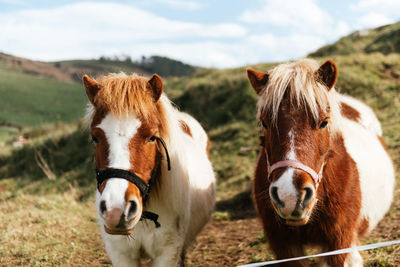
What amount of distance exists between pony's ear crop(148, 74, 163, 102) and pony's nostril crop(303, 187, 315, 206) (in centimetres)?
129

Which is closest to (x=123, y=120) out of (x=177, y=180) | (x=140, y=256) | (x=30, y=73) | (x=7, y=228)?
(x=177, y=180)

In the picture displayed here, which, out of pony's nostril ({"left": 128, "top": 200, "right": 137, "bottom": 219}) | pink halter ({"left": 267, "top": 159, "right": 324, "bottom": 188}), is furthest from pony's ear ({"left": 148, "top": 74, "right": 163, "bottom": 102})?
pink halter ({"left": 267, "top": 159, "right": 324, "bottom": 188})

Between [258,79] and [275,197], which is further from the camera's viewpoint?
[258,79]

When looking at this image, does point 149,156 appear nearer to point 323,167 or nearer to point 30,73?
point 323,167

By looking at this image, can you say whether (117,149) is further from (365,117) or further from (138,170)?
(365,117)

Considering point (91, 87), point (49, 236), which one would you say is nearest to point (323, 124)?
point (91, 87)

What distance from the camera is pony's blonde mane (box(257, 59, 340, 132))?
2.35 meters

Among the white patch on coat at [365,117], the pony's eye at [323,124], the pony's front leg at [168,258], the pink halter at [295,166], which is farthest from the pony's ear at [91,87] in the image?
the white patch on coat at [365,117]

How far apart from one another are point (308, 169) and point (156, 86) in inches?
50.3

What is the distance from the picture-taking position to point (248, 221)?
19.2 feet

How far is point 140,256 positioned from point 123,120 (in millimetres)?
1206

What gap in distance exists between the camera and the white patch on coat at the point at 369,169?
9.86 ft

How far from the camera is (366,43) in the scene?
72.8 feet

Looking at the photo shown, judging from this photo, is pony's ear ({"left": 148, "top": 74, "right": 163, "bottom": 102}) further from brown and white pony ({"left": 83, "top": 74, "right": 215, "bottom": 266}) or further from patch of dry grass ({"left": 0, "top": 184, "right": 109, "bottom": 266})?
patch of dry grass ({"left": 0, "top": 184, "right": 109, "bottom": 266})
